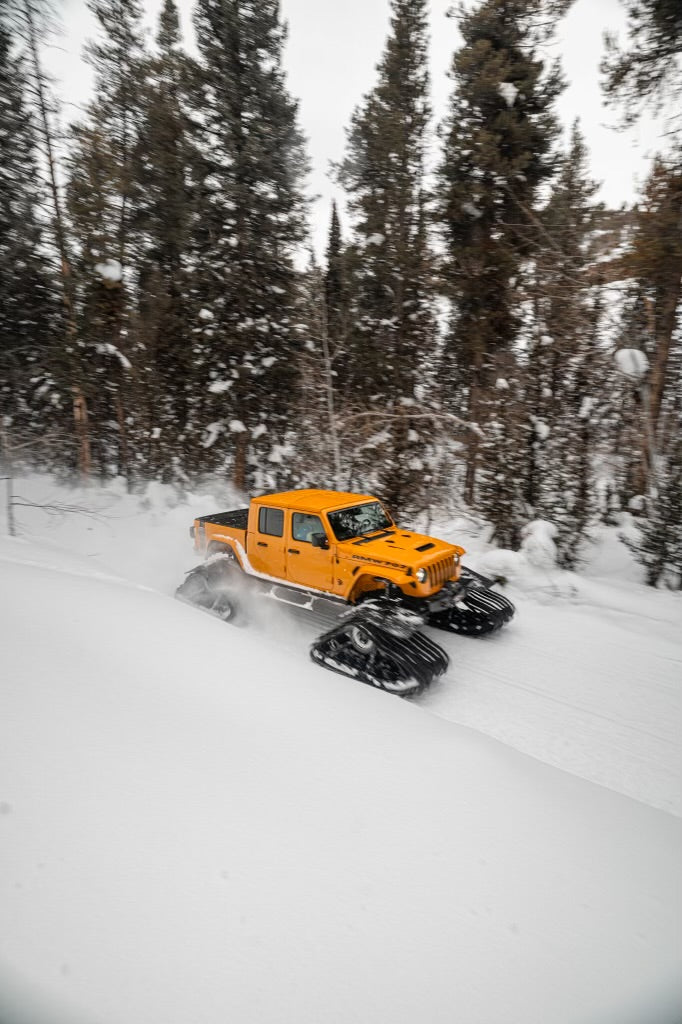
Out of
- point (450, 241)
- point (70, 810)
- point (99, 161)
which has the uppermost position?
point (99, 161)

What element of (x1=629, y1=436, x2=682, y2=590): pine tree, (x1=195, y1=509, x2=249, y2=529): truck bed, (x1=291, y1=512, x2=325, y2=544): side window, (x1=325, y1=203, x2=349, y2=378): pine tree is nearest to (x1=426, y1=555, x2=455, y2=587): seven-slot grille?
(x1=291, y1=512, x2=325, y2=544): side window

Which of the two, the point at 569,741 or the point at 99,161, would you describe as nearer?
the point at 569,741

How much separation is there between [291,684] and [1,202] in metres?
13.3

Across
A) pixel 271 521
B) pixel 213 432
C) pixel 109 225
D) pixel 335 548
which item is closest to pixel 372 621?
pixel 335 548

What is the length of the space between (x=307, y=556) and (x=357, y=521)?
0.79m

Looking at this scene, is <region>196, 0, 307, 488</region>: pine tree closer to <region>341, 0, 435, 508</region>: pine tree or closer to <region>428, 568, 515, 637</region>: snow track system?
<region>341, 0, 435, 508</region>: pine tree

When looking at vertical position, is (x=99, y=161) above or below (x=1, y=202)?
above

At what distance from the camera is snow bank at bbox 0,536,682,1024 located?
1810 mm

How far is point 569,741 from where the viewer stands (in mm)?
4473

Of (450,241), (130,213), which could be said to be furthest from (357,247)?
(130,213)

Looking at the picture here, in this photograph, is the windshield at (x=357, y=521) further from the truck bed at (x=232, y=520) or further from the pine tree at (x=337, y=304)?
the pine tree at (x=337, y=304)

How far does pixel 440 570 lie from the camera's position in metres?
5.84

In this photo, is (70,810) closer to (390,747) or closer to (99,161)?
(390,747)

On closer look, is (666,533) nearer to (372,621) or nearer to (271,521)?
(372,621)
